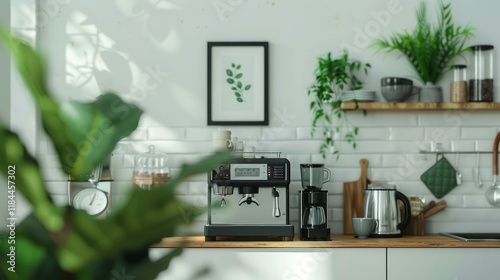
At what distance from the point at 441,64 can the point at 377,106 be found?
0.53 meters

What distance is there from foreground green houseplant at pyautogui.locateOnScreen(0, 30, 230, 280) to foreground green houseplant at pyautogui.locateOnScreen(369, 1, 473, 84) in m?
3.26

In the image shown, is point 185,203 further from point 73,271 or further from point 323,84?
point 323,84

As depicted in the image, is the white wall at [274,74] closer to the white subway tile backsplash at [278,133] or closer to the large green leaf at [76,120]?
the white subway tile backsplash at [278,133]

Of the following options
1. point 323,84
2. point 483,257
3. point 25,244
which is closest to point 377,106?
point 323,84

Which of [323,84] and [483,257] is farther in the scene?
[323,84]

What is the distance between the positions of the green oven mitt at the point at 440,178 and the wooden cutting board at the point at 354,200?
36 cm

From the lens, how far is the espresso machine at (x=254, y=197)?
3.01 meters

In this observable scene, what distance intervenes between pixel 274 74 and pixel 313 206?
88 centimetres

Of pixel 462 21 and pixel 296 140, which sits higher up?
pixel 462 21

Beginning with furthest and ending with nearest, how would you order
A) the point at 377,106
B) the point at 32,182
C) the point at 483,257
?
the point at 377,106 < the point at 483,257 < the point at 32,182

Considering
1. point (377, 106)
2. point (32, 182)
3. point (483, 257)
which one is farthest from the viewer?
point (377, 106)

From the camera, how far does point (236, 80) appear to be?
346 centimetres

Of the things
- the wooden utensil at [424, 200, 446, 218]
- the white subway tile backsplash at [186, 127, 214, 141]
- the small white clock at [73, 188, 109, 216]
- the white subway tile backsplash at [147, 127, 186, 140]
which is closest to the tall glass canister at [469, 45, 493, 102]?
the wooden utensil at [424, 200, 446, 218]

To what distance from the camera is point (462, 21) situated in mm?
3469
